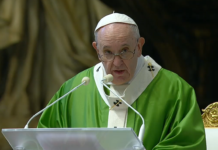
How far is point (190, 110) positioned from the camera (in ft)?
11.6

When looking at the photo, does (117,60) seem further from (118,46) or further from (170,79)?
(170,79)

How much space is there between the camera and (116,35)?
356cm

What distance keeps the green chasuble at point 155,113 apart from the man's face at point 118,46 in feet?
0.92

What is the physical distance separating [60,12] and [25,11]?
52 centimetres

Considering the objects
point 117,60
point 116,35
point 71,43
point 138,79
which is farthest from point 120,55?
point 71,43

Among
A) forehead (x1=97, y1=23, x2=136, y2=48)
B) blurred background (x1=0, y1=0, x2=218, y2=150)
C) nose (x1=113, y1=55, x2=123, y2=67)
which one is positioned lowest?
blurred background (x1=0, y1=0, x2=218, y2=150)

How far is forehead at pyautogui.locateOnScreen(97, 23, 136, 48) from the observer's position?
3.55 m

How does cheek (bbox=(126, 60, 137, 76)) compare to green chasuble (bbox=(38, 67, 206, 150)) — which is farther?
cheek (bbox=(126, 60, 137, 76))

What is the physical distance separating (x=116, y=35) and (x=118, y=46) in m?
0.08

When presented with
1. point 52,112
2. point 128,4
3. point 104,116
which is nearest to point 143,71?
point 104,116

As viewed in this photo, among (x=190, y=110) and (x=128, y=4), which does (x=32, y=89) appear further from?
(x=190, y=110)

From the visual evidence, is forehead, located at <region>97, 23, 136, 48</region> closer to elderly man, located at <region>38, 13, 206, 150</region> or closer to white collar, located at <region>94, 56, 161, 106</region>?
elderly man, located at <region>38, 13, 206, 150</region>

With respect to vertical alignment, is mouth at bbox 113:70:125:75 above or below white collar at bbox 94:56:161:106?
above

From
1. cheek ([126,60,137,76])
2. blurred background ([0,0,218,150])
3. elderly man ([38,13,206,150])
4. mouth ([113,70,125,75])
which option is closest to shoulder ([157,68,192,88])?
elderly man ([38,13,206,150])
